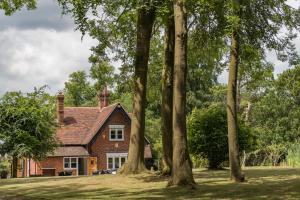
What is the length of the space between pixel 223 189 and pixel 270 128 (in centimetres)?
4629

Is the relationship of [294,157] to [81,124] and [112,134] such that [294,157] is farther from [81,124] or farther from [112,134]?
[81,124]

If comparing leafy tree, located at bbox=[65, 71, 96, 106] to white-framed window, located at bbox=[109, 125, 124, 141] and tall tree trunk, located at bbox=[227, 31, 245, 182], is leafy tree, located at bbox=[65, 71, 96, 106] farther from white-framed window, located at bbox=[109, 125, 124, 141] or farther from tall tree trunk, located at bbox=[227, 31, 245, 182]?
tall tree trunk, located at bbox=[227, 31, 245, 182]

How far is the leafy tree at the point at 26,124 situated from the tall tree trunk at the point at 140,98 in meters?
18.1

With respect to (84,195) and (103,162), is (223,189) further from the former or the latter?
(103,162)

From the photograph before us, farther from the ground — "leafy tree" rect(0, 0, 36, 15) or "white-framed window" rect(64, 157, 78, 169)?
"leafy tree" rect(0, 0, 36, 15)

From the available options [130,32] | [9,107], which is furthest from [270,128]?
[130,32]

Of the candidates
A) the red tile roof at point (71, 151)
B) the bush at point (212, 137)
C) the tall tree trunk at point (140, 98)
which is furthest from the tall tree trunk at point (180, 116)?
the red tile roof at point (71, 151)

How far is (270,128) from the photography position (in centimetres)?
6191

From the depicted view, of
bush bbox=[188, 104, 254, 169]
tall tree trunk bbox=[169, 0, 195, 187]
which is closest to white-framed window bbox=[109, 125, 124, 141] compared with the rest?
bush bbox=[188, 104, 254, 169]

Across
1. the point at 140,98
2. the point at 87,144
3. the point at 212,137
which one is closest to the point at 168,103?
the point at 140,98

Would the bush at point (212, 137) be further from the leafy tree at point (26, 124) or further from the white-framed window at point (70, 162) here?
the white-framed window at point (70, 162)

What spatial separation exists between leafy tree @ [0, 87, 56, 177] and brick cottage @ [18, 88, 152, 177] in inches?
646

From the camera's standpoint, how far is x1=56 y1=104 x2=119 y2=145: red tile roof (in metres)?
61.1

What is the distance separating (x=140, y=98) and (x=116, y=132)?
125 feet
